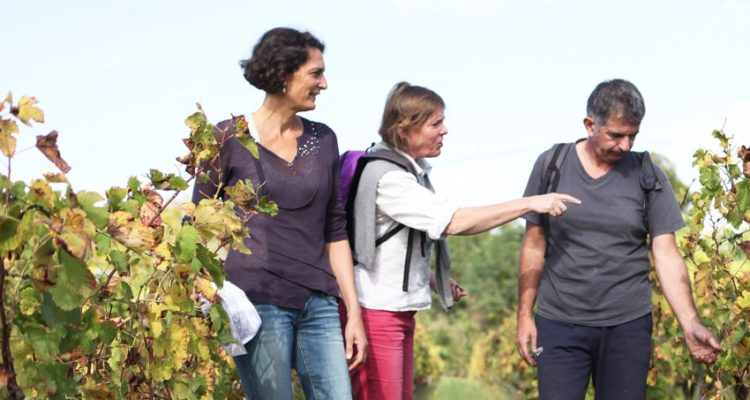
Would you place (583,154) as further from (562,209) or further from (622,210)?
(562,209)

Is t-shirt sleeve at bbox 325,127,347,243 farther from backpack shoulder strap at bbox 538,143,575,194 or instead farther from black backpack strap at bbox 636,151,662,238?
black backpack strap at bbox 636,151,662,238

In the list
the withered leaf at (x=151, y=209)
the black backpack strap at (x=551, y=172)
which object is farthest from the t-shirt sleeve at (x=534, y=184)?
the withered leaf at (x=151, y=209)

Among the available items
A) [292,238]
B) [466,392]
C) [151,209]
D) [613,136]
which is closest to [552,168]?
[613,136]

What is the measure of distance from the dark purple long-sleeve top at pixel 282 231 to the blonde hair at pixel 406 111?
2.13 ft

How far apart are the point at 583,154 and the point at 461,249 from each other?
20776mm

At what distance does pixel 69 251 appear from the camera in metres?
2.50

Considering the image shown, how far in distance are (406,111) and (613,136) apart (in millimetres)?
787

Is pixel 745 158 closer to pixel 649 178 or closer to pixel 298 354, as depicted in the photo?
pixel 649 178

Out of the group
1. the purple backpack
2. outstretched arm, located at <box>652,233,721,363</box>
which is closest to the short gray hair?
outstretched arm, located at <box>652,233,721,363</box>

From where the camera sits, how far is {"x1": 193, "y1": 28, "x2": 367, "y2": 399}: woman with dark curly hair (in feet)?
13.1

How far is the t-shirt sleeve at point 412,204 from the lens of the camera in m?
4.45

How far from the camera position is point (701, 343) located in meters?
4.70

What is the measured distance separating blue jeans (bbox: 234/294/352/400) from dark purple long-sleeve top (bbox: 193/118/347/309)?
0.19 feet

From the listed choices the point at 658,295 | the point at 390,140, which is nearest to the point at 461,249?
the point at 658,295
